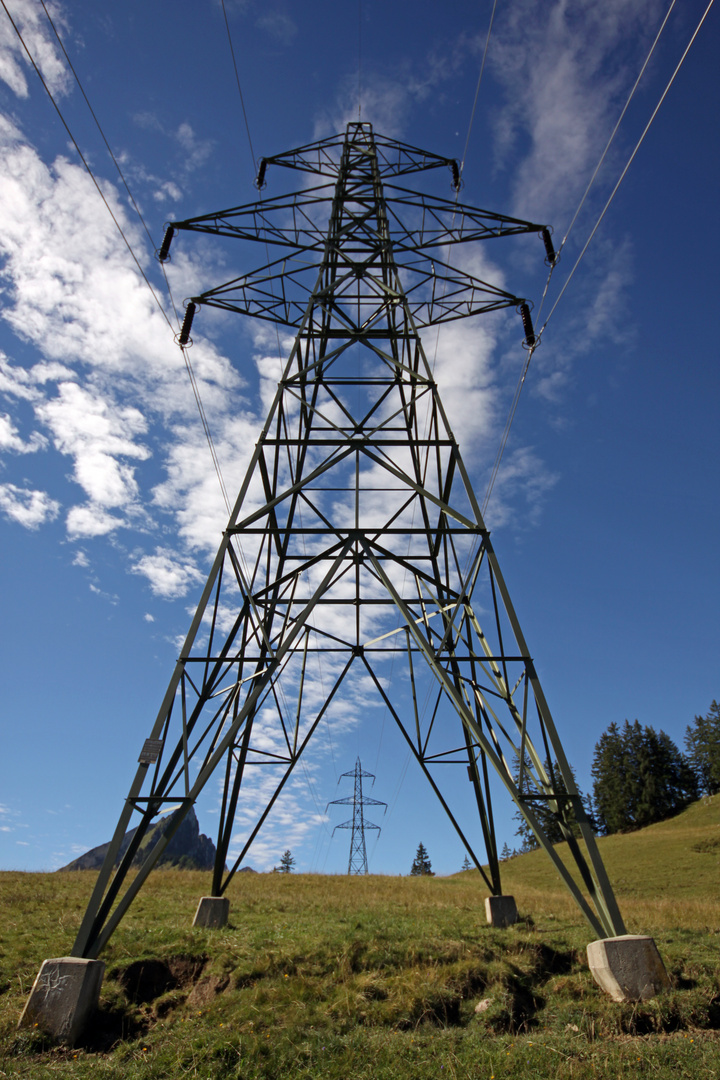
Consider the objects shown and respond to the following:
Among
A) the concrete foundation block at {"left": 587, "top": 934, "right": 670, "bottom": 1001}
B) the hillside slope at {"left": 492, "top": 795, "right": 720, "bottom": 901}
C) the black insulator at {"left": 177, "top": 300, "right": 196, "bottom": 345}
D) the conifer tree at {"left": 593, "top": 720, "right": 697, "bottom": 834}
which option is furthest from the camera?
the conifer tree at {"left": 593, "top": 720, "right": 697, "bottom": 834}

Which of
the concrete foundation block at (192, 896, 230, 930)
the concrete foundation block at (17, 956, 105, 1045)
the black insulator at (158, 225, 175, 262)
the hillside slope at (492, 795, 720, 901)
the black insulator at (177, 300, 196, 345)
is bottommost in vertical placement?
the concrete foundation block at (17, 956, 105, 1045)

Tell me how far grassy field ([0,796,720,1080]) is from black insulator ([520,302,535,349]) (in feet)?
41.7

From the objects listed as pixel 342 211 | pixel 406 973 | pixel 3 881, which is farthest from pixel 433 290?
pixel 3 881

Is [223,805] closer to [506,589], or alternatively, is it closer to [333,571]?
[333,571]

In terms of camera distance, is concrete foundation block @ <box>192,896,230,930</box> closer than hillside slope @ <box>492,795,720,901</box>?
Yes

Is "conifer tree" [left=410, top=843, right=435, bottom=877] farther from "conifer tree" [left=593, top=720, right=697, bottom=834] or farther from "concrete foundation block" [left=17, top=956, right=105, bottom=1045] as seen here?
"concrete foundation block" [left=17, top=956, right=105, bottom=1045]

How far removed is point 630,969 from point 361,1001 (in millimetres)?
3711

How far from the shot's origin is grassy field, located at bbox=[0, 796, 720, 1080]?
22.1 feet

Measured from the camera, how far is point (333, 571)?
12.1 metres

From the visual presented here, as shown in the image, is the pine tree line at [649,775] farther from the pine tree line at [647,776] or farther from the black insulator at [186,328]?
the black insulator at [186,328]

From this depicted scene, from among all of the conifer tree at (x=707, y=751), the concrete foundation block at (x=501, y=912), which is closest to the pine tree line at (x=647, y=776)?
the conifer tree at (x=707, y=751)

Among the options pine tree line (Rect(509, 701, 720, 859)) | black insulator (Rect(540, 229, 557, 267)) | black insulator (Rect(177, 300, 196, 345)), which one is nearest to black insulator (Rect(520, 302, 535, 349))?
black insulator (Rect(540, 229, 557, 267))

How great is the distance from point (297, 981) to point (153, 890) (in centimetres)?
999

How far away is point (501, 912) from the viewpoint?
42.2 ft
